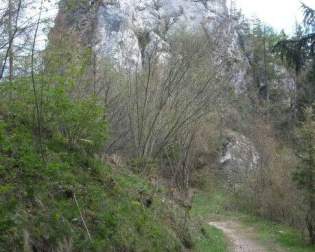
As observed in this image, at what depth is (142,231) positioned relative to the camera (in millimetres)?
8492

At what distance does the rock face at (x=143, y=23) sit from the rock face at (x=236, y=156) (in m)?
9.05

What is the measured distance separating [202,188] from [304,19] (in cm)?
2188

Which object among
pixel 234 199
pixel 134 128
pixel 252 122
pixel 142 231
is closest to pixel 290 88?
pixel 252 122

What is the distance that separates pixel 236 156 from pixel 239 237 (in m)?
16.9

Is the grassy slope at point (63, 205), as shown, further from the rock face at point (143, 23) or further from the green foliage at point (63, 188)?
the rock face at point (143, 23)

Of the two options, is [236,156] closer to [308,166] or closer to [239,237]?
[239,237]

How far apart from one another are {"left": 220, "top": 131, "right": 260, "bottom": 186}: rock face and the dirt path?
885 centimetres

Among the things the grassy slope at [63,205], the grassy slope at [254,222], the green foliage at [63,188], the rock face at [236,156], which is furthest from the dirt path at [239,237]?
the rock face at [236,156]

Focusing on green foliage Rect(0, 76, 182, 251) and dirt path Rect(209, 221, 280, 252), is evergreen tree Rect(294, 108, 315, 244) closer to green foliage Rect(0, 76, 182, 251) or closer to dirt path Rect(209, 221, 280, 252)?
dirt path Rect(209, 221, 280, 252)

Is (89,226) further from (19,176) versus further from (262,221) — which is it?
(262,221)

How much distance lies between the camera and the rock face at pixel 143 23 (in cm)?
1902

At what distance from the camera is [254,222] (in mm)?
22172

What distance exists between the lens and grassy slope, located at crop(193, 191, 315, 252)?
16355 millimetres

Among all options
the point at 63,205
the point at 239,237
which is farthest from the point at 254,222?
the point at 63,205
